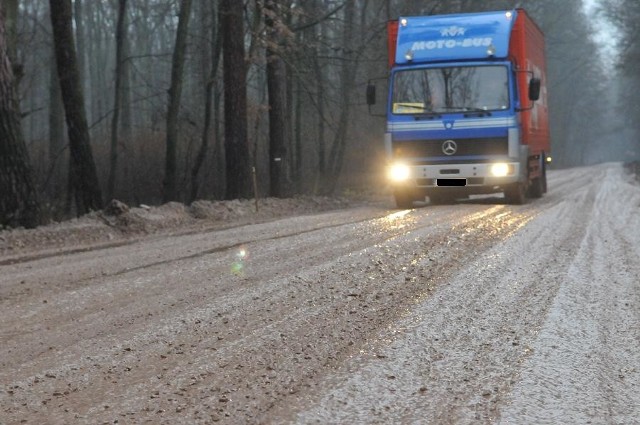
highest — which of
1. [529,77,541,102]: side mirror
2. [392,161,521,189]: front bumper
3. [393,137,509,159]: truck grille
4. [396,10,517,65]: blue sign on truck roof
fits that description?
[396,10,517,65]: blue sign on truck roof

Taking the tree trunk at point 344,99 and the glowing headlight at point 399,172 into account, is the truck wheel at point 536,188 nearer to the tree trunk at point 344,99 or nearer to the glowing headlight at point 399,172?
the glowing headlight at point 399,172

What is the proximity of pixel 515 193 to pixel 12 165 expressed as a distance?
9.94 m

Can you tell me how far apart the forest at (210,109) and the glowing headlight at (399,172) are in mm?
3412

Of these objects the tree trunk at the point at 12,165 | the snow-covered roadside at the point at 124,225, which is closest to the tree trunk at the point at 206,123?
the snow-covered roadside at the point at 124,225

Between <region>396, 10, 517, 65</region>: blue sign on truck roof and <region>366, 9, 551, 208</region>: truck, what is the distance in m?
0.02

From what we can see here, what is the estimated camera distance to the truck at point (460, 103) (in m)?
15.1

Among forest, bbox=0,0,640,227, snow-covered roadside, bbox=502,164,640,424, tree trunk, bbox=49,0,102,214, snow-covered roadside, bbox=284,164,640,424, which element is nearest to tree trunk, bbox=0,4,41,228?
forest, bbox=0,0,640,227

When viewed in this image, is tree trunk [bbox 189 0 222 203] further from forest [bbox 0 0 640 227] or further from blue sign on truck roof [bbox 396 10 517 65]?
blue sign on truck roof [bbox 396 10 517 65]

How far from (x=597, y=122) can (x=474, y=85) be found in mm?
82911

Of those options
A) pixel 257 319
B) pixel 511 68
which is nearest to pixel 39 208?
pixel 257 319

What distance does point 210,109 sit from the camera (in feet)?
69.8

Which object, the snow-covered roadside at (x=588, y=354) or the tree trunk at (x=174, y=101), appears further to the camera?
the tree trunk at (x=174, y=101)

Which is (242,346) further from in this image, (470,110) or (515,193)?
(515,193)

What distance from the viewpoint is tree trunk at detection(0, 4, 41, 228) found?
11273mm
